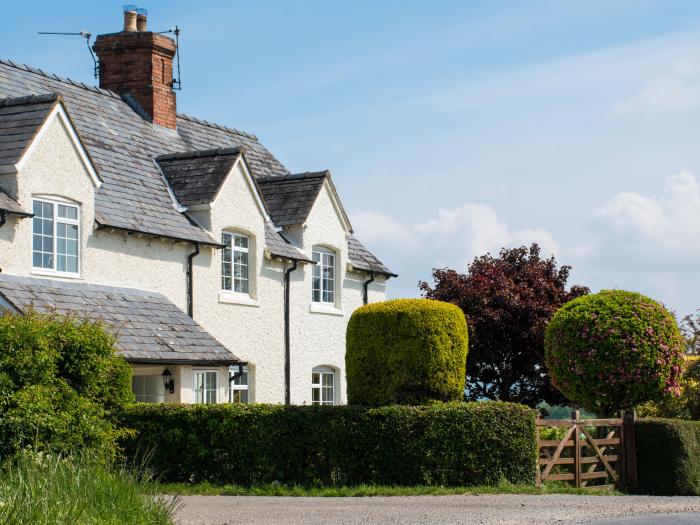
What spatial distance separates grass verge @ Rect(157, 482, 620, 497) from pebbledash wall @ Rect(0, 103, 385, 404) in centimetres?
Answer: 499

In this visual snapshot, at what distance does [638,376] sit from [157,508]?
1375 centimetres

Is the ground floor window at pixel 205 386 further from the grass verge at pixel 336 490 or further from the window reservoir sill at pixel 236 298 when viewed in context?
the grass verge at pixel 336 490

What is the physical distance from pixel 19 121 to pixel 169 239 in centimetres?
427

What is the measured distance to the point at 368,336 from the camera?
764 inches

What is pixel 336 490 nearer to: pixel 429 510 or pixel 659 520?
pixel 429 510

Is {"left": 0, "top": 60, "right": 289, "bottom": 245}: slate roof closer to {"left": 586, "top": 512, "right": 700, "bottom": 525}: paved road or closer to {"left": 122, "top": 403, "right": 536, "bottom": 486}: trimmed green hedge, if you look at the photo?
{"left": 122, "top": 403, "right": 536, "bottom": 486}: trimmed green hedge

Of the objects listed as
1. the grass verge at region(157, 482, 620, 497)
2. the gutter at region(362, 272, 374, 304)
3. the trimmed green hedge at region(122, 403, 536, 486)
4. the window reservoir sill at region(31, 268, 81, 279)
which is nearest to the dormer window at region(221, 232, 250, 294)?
the window reservoir sill at region(31, 268, 81, 279)

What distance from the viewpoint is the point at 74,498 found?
11.1m

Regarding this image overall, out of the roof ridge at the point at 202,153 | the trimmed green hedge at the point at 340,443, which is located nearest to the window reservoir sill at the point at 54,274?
the trimmed green hedge at the point at 340,443

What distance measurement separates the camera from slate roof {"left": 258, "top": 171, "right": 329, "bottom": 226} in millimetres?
28953

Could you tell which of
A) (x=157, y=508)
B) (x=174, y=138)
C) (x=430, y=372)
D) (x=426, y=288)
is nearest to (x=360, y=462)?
(x=430, y=372)

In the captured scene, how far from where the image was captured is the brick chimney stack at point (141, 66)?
29.1m

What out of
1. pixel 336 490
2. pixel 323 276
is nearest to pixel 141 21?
pixel 323 276

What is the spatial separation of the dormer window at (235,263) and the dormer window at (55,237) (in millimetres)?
4618
